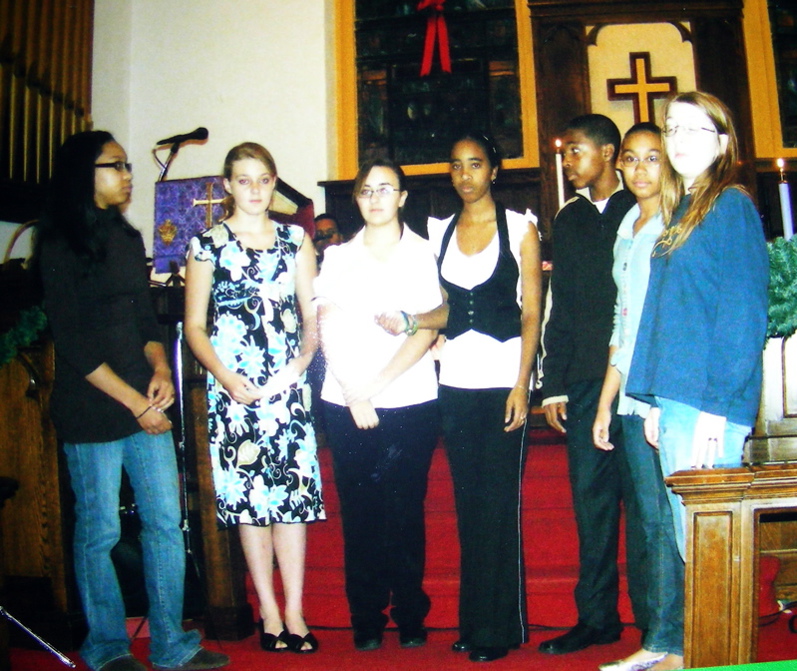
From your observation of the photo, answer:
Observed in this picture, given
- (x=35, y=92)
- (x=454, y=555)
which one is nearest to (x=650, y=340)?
(x=454, y=555)

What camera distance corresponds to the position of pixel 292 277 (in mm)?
2395

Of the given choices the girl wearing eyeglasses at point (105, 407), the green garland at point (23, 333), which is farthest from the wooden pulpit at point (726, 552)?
the green garland at point (23, 333)

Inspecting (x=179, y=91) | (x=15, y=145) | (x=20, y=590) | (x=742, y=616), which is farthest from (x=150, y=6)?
(x=742, y=616)

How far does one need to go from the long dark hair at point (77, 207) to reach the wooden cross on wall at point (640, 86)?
4441 mm

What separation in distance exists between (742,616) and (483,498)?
98 centimetres

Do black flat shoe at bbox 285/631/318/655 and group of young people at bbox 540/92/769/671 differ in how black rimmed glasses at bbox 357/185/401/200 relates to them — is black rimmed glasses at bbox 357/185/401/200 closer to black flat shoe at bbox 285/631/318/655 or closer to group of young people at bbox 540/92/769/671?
group of young people at bbox 540/92/769/671

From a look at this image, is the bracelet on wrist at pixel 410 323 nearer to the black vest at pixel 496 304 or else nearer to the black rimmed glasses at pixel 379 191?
the black vest at pixel 496 304

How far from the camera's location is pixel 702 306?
1588mm

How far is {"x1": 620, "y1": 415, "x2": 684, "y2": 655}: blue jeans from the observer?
2.00 m

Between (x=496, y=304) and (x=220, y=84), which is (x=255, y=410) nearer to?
(x=496, y=304)

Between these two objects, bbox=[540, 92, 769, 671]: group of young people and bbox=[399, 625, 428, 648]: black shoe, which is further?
bbox=[399, 625, 428, 648]: black shoe

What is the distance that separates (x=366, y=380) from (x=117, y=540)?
795mm

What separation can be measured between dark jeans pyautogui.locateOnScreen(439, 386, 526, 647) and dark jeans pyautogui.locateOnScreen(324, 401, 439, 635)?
0.37 feet

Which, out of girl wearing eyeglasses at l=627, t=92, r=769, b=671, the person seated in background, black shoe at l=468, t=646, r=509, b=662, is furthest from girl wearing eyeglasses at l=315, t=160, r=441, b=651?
the person seated in background
